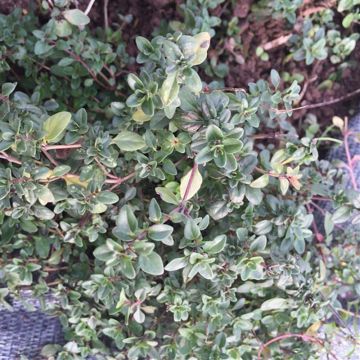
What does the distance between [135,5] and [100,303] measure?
94 centimetres

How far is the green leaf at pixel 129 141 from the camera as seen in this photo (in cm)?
108

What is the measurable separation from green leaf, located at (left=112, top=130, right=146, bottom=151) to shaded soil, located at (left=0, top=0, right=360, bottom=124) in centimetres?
64

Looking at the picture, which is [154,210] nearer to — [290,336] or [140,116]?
[140,116]

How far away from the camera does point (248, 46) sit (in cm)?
174

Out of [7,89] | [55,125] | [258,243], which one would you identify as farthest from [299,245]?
[7,89]

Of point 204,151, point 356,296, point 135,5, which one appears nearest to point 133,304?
point 204,151

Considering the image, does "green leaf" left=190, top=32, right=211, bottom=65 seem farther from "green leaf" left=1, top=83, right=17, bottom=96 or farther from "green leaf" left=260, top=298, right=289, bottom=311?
"green leaf" left=260, top=298, right=289, bottom=311

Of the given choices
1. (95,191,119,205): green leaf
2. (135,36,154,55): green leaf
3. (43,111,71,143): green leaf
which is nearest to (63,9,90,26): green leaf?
(135,36,154,55): green leaf

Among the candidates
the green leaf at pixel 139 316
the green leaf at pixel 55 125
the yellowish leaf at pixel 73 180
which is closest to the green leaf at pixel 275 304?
the green leaf at pixel 139 316

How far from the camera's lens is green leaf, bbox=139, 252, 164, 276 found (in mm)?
978

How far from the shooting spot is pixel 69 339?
1.33 metres

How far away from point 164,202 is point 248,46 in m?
0.75

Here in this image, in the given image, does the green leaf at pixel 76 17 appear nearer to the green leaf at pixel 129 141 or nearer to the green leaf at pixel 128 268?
the green leaf at pixel 129 141

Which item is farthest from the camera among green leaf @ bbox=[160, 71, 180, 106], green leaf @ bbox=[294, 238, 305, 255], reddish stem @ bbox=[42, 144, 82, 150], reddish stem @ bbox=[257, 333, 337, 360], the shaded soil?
the shaded soil
